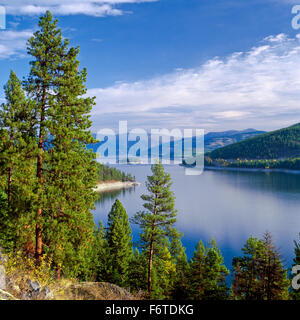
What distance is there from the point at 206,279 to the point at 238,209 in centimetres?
5663

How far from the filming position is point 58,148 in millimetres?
10945

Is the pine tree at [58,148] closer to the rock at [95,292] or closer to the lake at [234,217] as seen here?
the rock at [95,292]

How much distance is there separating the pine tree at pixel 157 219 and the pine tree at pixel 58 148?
9.01 metres

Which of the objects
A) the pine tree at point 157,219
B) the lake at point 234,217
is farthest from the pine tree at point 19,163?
the lake at point 234,217

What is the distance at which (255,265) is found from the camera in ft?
80.7

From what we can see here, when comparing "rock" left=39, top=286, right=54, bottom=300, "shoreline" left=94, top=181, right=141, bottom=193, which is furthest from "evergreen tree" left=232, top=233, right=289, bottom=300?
"shoreline" left=94, top=181, right=141, bottom=193

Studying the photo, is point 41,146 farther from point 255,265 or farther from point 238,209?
point 238,209

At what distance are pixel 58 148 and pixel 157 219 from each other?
38.0ft

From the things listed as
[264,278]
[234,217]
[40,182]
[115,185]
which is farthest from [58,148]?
[115,185]

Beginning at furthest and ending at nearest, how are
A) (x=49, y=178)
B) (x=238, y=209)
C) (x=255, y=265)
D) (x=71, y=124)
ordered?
1. (x=238, y=209)
2. (x=255, y=265)
3. (x=71, y=124)
4. (x=49, y=178)

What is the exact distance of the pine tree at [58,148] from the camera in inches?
421
